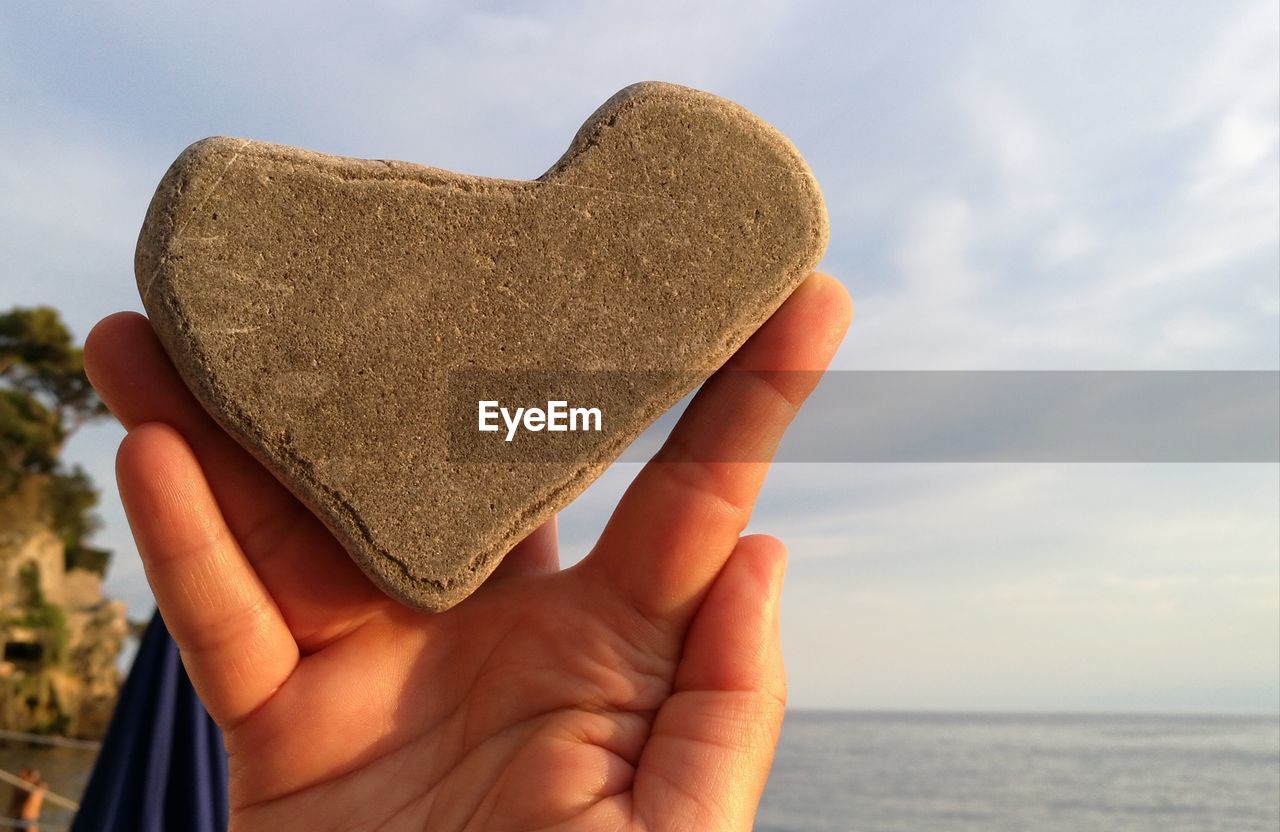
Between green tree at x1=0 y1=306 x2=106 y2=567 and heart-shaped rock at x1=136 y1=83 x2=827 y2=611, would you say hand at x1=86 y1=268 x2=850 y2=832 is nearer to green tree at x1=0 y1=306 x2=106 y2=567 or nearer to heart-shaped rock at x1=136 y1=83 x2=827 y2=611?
heart-shaped rock at x1=136 y1=83 x2=827 y2=611

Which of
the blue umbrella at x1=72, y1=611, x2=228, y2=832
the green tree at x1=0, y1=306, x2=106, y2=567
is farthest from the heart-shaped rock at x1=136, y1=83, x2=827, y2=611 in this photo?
the green tree at x1=0, y1=306, x2=106, y2=567

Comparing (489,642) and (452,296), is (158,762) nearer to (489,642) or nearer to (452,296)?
(489,642)

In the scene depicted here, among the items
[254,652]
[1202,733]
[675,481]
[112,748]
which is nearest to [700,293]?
[675,481]

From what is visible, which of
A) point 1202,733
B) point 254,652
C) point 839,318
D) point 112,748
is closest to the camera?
point 254,652

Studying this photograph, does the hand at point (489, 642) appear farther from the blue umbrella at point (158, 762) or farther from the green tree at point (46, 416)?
the green tree at point (46, 416)

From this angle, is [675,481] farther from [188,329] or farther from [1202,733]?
[1202,733]

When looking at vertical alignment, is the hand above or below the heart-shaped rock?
below

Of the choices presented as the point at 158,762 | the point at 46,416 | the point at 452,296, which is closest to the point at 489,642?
the point at 452,296
